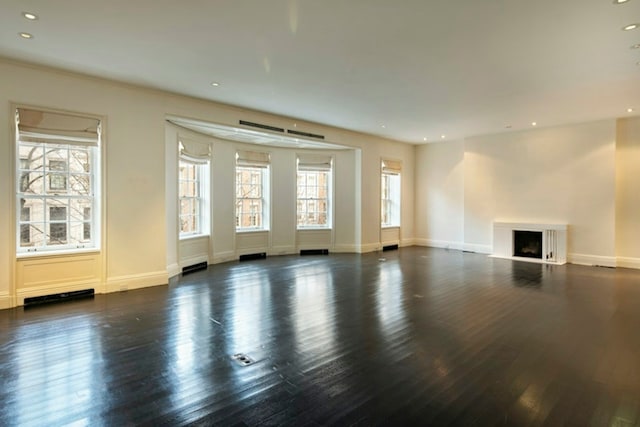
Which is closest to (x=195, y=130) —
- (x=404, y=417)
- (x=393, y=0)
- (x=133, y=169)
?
(x=133, y=169)

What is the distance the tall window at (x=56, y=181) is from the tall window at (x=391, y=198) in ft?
23.1

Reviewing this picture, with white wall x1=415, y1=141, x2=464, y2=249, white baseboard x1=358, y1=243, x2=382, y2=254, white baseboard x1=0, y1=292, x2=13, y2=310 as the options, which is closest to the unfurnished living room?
white baseboard x1=0, y1=292, x2=13, y2=310

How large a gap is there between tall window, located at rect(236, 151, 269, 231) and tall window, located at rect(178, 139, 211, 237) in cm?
93

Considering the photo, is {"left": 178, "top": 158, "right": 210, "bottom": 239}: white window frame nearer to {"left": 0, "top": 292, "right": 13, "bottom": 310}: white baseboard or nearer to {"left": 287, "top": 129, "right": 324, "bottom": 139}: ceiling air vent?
{"left": 287, "top": 129, "right": 324, "bottom": 139}: ceiling air vent

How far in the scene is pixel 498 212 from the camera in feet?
28.5

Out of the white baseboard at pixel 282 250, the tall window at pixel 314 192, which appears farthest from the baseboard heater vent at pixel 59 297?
the tall window at pixel 314 192

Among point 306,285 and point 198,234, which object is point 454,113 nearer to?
point 306,285

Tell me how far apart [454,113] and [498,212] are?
328 cm

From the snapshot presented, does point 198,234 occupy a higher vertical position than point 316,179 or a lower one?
lower

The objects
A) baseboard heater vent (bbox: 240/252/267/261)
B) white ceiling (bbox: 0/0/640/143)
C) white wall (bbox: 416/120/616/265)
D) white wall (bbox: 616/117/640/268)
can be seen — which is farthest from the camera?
baseboard heater vent (bbox: 240/252/267/261)

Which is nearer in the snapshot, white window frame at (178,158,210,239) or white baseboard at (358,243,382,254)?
white window frame at (178,158,210,239)

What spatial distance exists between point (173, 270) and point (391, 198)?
6.36 m

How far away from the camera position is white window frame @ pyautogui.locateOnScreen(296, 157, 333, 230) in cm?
883

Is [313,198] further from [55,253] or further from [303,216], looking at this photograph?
[55,253]
